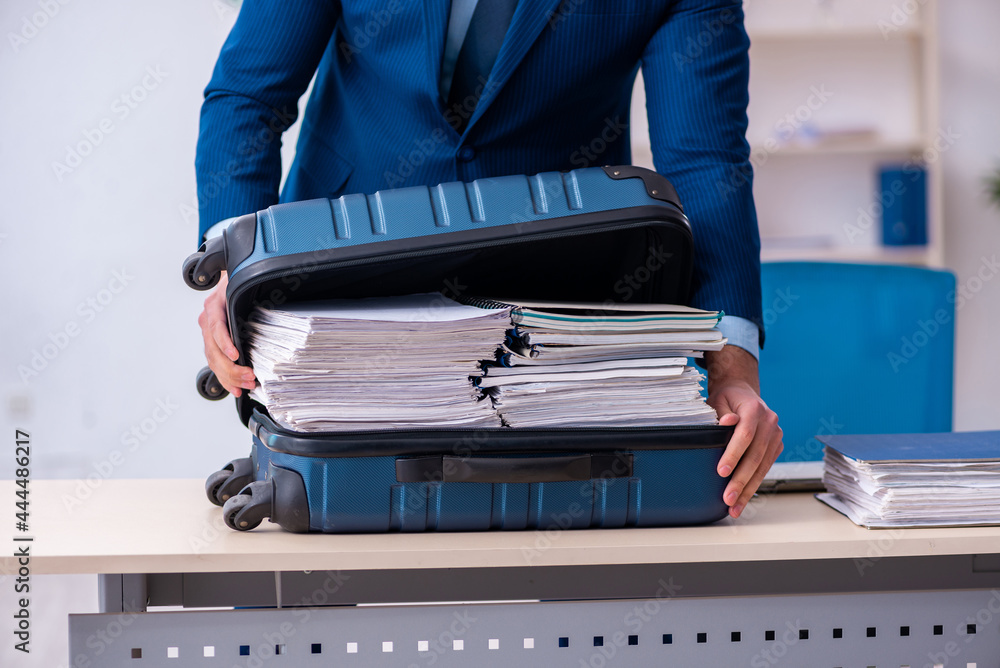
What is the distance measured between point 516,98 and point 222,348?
1.46 ft

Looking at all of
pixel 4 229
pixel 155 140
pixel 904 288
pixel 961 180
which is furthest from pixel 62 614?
pixel 961 180

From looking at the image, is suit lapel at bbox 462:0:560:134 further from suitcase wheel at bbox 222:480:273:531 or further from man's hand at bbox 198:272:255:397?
suitcase wheel at bbox 222:480:273:531

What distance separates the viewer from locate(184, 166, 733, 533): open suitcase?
2.16 ft

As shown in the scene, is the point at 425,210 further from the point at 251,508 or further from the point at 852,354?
the point at 852,354

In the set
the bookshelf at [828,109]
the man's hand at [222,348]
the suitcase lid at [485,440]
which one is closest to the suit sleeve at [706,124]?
the suitcase lid at [485,440]

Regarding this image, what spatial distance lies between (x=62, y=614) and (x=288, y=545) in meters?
2.41

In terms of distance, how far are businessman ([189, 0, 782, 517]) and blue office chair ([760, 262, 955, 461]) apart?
1.94 feet

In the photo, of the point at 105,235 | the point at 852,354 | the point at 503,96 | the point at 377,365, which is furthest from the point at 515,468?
the point at 105,235

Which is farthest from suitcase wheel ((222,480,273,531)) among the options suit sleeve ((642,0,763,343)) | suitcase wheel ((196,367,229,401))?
suit sleeve ((642,0,763,343))

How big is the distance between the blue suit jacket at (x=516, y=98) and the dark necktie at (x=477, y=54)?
0.13 ft

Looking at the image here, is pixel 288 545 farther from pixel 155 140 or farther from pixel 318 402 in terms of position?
pixel 155 140

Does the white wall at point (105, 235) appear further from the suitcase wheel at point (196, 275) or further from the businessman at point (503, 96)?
the suitcase wheel at point (196, 275)

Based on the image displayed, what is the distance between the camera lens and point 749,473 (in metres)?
0.76

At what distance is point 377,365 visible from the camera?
683 mm
